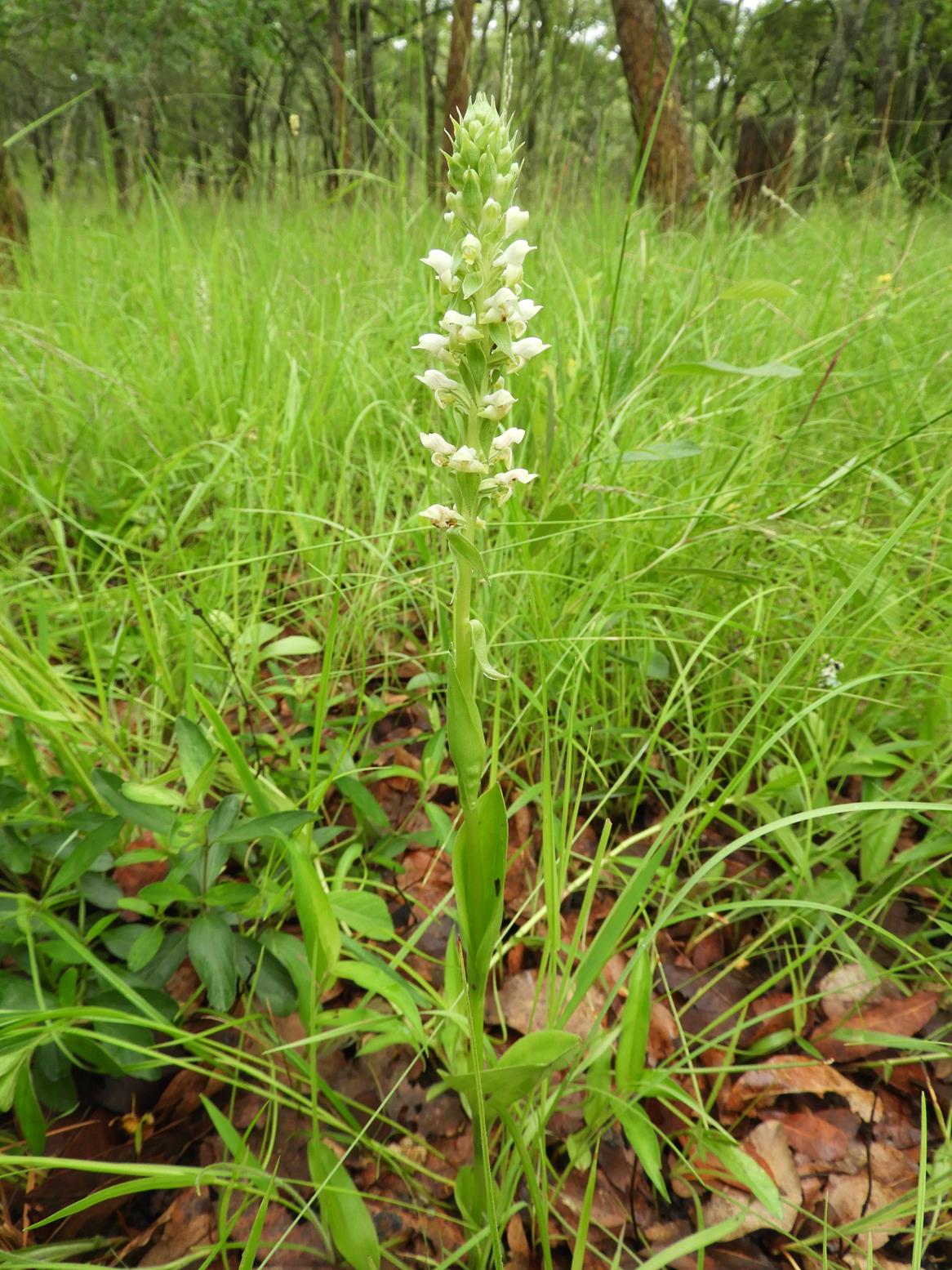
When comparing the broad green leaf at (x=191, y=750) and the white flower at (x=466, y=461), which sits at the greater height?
the white flower at (x=466, y=461)

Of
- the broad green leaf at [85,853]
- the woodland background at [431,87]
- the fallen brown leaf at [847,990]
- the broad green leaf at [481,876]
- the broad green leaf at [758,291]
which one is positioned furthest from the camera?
the woodland background at [431,87]

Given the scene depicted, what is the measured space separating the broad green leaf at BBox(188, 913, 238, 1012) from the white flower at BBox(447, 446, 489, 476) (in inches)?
27.9

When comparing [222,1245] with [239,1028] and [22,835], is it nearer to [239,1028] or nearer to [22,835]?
[239,1028]

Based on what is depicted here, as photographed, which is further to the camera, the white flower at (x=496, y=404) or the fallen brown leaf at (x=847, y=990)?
the fallen brown leaf at (x=847, y=990)

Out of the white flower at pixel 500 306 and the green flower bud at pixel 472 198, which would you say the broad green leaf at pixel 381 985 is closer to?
the white flower at pixel 500 306

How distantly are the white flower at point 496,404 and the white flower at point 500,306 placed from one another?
74 millimetres

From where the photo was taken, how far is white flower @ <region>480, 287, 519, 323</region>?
72 centimetres

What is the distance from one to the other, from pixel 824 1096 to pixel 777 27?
30352mm

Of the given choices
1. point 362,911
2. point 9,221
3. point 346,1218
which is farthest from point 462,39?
point 346,1218

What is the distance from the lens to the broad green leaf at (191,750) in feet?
3.47

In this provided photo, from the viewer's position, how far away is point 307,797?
1071 millimetres

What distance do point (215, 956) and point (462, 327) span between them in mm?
863

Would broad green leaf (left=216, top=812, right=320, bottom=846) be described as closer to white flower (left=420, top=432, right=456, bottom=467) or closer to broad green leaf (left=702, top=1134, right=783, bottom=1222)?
white flower (left=420, top=432, right=456, bottom=467)

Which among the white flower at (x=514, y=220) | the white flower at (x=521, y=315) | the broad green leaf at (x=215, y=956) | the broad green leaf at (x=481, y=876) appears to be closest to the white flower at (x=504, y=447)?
the white flower at (x=521, y=315)
